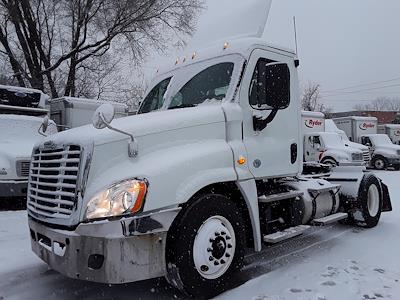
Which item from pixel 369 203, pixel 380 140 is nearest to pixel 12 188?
pixel 369 203

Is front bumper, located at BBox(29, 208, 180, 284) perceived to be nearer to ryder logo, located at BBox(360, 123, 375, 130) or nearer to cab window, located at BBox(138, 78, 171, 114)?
cab window, located at BBox(138, 78, 171, 114)

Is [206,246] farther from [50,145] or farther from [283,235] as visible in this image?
[50,145]

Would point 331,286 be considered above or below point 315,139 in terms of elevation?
below

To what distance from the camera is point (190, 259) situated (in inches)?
151

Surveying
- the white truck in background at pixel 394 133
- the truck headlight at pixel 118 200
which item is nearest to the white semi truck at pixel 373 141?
the white truck in background at pixel 394 133

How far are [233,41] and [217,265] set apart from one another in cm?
271

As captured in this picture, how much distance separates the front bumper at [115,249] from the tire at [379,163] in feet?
74.3

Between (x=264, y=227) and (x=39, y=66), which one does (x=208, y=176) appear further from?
(x=39, y=66)

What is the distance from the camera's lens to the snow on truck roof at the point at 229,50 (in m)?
4.98

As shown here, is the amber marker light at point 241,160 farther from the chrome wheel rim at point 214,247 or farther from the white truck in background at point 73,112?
the white truck in background at point 73,112

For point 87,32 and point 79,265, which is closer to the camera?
point 79,265

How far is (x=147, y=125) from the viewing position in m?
3.98

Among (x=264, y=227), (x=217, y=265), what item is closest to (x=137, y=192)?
(x=217, y=265)

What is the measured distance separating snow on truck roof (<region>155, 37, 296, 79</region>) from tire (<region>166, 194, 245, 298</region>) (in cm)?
185
